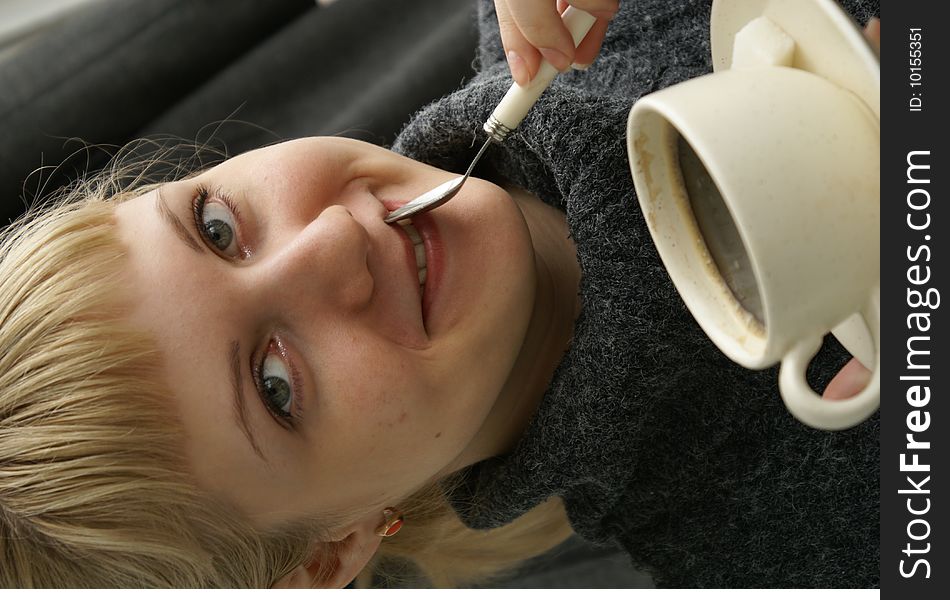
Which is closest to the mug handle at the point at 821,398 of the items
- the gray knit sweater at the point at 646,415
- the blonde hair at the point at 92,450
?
the gray knit sweater at the point at 646,415

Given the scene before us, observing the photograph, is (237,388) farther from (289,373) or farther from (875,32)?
(875,32)

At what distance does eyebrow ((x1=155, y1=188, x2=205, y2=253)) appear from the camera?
2.44 feet

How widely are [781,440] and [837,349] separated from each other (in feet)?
0.40

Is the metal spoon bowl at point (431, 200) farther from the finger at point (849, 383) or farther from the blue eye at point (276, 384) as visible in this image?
the finger at point (849, 383)

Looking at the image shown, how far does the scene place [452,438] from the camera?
0.79 meters

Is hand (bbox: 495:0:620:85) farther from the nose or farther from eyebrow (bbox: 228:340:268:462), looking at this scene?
eyebrow (bbox: 228:340:268:462)

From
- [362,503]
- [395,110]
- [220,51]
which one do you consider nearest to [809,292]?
[362,503]

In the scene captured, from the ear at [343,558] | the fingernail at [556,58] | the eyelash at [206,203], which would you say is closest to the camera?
the fingernail at [556,58]

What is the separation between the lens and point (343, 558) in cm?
91

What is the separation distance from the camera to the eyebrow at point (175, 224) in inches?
29.3

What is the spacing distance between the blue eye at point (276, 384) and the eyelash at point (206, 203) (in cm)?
10

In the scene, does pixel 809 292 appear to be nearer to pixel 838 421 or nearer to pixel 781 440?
pixel 838 421
